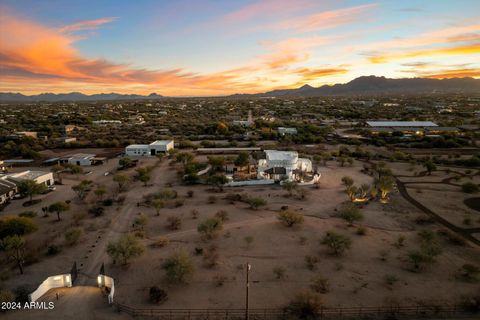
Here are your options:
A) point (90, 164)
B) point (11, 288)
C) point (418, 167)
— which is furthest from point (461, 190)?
point (90, 164)

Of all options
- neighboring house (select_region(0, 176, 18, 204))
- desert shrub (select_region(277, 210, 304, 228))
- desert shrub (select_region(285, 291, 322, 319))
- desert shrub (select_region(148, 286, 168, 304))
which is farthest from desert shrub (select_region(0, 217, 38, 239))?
desert shrub (select_region(285, 291, 322, 319))

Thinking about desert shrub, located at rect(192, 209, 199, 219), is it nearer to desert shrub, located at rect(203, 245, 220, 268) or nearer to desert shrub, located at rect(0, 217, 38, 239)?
desert shrub, located at rect(203, 245, 220, 268)

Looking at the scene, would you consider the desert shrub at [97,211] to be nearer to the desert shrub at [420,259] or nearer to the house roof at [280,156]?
the house roof at [280,156]

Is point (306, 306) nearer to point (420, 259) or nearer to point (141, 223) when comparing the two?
point (420, 259)

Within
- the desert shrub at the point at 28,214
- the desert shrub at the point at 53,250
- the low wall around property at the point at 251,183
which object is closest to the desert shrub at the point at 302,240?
the low wall around property at the point at 251,183

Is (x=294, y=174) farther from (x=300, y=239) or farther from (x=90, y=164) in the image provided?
(x=90, y=164)
